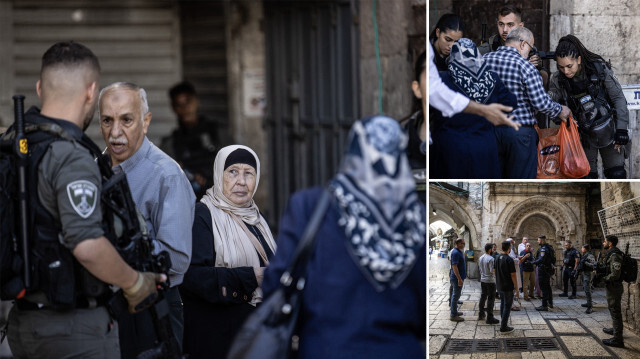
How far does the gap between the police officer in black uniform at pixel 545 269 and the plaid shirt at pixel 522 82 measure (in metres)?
0.57

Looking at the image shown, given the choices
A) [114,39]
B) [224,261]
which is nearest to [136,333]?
[224,261]

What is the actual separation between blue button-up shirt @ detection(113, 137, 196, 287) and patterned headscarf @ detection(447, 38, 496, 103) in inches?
53.1

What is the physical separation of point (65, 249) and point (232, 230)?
1.04 m

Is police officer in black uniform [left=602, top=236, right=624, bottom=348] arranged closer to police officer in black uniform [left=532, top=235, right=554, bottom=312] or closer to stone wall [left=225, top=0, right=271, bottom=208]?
police officer in black uniform [left=532, top=235, right=554, bottom=312]

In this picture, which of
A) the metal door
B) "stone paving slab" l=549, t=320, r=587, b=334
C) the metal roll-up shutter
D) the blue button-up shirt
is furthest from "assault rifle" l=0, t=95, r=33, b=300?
the metal roll-up shutter

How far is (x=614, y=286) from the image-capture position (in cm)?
418

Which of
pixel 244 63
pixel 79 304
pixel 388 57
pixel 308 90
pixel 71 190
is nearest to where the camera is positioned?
pixel 71 190

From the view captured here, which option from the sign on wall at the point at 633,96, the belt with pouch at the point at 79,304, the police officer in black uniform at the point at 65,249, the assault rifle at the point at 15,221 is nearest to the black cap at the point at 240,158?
the police officer in black uniform at the point at 65,249

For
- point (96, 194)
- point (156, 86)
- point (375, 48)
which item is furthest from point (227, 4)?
point (96, 194)

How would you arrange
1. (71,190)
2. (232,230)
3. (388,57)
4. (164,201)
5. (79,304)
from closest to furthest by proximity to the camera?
(71,190)
(79,304)
(164,201)
(232,230)
(388,57)

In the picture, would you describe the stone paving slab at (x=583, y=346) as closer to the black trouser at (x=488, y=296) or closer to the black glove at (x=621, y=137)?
the black trouser at (x=488, y=296)

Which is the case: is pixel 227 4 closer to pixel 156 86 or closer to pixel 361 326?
pixel 156 86

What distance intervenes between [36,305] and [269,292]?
3.10 feet

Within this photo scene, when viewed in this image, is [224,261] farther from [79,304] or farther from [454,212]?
[454,212]
